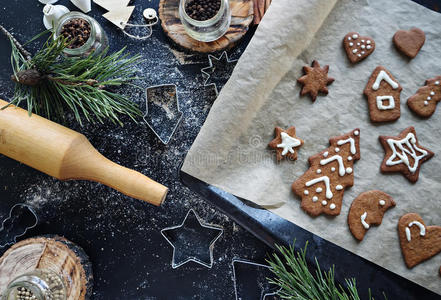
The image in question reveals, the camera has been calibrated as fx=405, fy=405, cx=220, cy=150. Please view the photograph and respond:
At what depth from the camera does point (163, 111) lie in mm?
1673

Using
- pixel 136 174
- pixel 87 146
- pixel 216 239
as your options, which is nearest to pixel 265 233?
pixel 216 239

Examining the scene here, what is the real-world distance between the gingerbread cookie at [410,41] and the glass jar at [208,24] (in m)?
0.66

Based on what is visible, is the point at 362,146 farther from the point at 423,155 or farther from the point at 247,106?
the point at 247,106

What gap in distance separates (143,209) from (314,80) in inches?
33.4

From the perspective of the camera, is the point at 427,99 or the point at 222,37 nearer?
the point at 427,99

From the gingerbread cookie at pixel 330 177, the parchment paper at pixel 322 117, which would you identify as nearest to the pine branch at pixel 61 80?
the parchment paper at pixel 322 117

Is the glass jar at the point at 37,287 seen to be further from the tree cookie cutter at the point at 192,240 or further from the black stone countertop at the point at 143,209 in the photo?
the tree cookie cutter at the point at 192,240

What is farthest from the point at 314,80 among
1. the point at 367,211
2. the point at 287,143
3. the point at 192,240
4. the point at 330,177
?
the point at 192,240

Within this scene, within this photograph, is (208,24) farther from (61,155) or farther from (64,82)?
(61,155)

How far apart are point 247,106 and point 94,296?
99 cm

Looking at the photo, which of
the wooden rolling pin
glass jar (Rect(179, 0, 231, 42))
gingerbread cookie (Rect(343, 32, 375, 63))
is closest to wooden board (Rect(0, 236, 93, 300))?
the wooden rolling pin

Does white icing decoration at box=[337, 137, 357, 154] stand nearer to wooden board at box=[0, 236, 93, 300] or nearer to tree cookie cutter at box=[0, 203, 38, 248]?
wooden board at box=[0, 236, 93, 300]

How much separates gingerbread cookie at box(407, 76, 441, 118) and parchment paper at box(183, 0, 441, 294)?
28mm

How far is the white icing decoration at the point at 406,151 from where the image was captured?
1492mm
